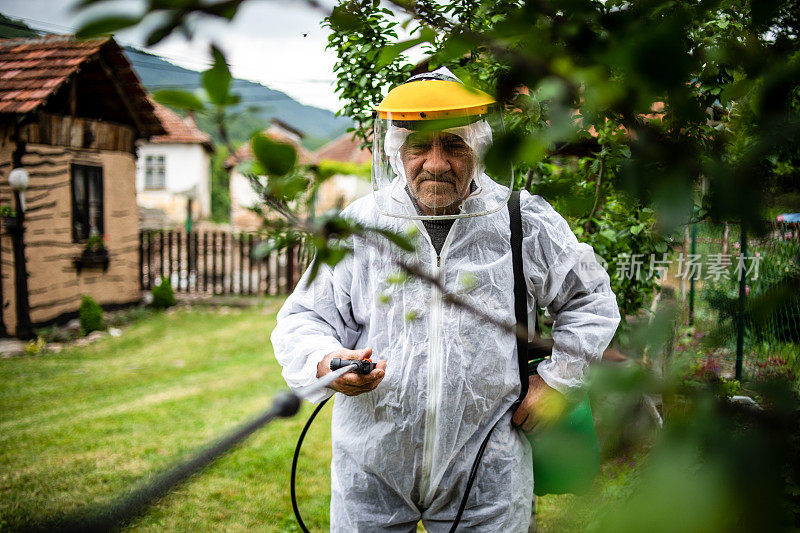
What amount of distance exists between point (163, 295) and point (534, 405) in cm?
987

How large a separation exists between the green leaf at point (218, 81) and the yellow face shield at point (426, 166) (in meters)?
1.01

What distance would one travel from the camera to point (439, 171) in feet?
5.38

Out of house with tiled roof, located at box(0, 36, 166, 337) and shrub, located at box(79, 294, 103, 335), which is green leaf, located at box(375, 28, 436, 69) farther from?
shrub, located at box(79, 294, 103, 335)

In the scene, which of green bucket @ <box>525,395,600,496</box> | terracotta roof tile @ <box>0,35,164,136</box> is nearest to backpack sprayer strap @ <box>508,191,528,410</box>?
green bucket @ <box>525,395,600,496</box>

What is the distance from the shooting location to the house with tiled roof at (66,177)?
796 centimetres

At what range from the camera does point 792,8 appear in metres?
0.61

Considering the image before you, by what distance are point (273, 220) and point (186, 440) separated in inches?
183

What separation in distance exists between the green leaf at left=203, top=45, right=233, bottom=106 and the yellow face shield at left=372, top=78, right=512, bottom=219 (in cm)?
101

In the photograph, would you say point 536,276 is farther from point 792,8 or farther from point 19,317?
point 19,317

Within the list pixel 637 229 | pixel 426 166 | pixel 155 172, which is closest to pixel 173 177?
pixel 155 172

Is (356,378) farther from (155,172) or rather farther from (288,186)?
(155,172)

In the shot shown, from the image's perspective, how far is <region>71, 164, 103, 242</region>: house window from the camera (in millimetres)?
9281

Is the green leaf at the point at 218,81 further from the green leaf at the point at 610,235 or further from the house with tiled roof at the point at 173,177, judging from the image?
the house with tiled roof at the point at 173,177

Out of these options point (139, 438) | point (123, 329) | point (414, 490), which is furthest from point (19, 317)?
point (414, 490)
